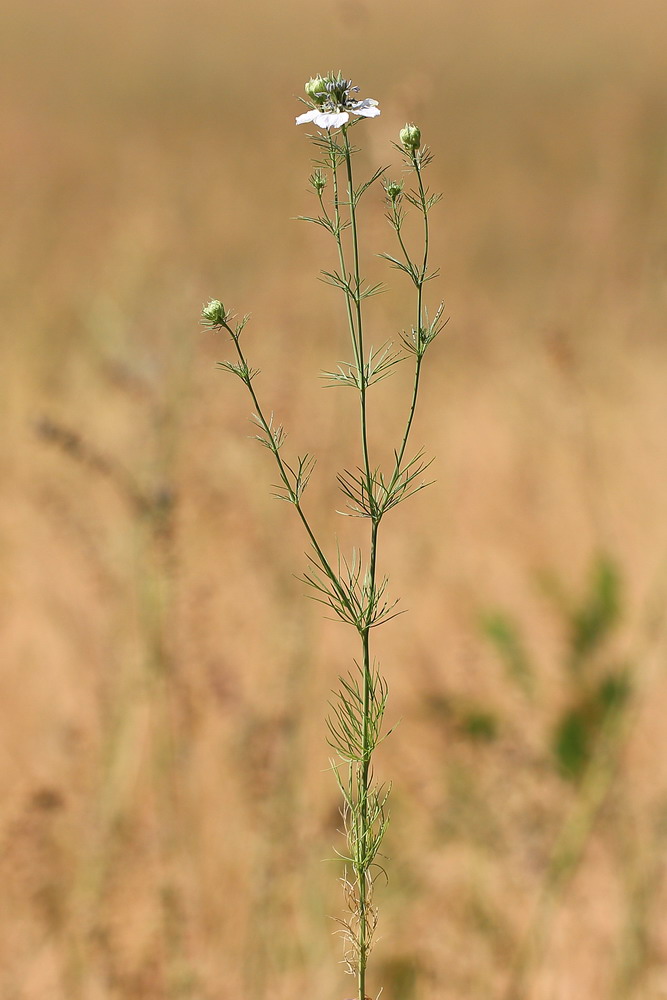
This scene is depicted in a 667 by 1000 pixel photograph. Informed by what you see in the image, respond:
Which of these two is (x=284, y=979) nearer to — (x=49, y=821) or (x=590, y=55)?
(x=49, y=821)

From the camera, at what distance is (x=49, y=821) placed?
1.94m

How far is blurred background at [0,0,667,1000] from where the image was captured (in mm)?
1812

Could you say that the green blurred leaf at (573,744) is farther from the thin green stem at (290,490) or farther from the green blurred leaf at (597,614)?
the thin green stem at (290,490)

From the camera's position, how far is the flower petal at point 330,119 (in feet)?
2.27

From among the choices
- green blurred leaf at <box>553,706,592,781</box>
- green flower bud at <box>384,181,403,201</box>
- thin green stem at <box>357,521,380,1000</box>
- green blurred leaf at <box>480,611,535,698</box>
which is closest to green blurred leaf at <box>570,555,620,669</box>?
Result: green blurred leaf at <box>480,611,535,698</box>

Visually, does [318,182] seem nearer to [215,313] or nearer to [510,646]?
[215,313]

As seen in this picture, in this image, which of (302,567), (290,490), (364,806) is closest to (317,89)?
(290,490)

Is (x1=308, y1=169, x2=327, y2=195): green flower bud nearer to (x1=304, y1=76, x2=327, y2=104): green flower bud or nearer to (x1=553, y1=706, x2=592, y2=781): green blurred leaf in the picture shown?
(x1=304, y1=76, x2=327, y2=104): green flower bud

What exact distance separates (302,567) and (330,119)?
6.32 ft

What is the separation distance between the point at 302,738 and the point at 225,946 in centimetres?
52

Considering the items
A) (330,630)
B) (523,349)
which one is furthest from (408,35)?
(330,630)

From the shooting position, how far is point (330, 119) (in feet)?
2.29

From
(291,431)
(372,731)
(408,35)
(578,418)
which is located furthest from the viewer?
(408,35)

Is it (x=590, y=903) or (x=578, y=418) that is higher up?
(x=578, y=418)
